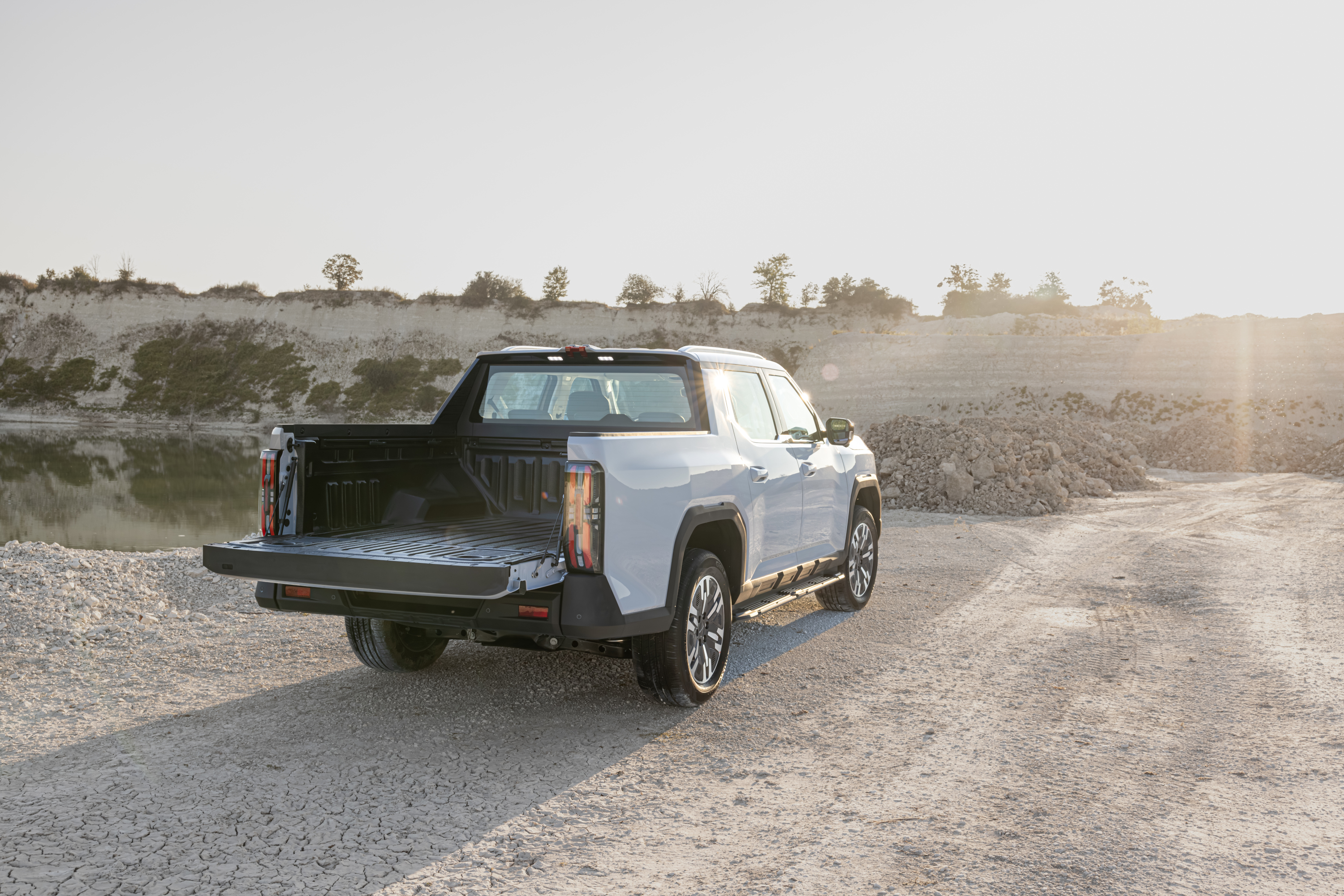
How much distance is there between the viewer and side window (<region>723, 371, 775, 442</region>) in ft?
22.0

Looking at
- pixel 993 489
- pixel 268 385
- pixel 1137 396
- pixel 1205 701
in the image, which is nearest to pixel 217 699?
pixel 1205 701

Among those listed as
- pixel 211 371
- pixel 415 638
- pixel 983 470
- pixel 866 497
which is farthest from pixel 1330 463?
pixel 211 371

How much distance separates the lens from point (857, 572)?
8.71 m

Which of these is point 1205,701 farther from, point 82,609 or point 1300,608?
point 82,609

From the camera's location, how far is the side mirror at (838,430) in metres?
7.72

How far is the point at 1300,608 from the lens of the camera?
29.7 ft

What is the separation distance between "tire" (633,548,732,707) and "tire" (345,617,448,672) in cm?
170

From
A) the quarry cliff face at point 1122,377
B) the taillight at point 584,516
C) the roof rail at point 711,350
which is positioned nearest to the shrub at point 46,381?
the quarry cliff face at point 1122,377

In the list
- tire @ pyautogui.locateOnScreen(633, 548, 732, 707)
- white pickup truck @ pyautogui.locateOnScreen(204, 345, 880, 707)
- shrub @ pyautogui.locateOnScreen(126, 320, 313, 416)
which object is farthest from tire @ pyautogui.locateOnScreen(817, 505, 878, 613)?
shrub @ pyautogui.locateOnScreen(126, 320, 313, 416)

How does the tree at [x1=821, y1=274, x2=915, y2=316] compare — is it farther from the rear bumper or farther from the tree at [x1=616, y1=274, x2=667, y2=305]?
the rear bumper

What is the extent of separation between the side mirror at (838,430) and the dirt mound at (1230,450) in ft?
86.0

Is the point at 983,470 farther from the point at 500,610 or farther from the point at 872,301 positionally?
the point at 872,301

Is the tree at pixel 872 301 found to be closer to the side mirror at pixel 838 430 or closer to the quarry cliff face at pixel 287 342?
the quarry cliff face at pixel 287 342

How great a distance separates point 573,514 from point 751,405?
2.51 metres
